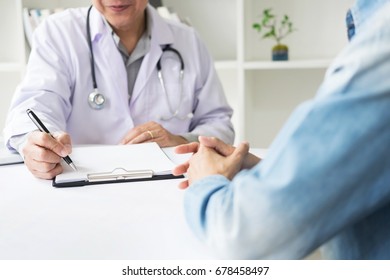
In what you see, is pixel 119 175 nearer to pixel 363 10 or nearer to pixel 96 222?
pixel 96 222

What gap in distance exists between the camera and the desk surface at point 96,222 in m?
0.64

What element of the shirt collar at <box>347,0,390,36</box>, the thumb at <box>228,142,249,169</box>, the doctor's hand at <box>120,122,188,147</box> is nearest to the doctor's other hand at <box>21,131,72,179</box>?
the doctor's hand at <box>120,122,188,147</box>

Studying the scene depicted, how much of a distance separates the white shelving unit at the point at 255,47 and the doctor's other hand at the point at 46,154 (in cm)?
140

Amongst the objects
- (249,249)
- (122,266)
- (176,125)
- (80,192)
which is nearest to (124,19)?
(176,125)

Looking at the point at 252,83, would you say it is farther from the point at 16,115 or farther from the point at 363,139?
the point at 363,139

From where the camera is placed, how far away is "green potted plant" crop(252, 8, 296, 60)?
230 centimetres

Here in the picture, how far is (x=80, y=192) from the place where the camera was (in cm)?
87

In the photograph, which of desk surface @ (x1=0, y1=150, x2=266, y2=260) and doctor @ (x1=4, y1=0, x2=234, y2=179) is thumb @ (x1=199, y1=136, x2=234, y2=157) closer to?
desk surface @ (x1=0, y1=150, x2=266, y2=260)

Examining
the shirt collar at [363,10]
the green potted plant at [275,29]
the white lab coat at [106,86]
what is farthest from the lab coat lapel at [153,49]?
the shirt collar at [363,10]

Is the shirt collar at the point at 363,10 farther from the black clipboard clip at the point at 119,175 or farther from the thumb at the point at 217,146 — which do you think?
the black clipboard clip at the point at 119,175

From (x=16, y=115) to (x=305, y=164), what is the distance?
3.03 ft

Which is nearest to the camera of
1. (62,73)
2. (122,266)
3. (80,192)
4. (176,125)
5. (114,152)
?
(122,266)

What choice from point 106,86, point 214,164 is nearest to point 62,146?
point 214,164

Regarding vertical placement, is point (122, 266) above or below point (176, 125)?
above
